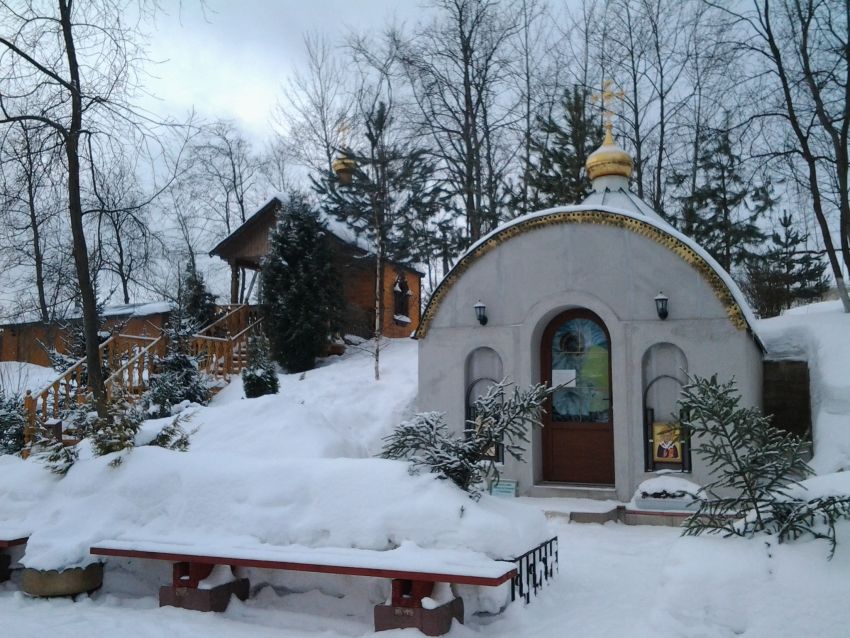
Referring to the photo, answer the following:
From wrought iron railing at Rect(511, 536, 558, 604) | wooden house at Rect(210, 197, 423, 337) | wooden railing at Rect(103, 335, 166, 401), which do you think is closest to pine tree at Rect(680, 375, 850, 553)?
wrought iron railing at Rect(511, 536, 558, 604)

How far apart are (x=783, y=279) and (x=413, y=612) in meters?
18.6

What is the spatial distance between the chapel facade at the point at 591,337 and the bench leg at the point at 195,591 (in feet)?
19.9

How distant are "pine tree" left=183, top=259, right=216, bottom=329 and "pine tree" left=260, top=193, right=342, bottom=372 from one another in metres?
2.19

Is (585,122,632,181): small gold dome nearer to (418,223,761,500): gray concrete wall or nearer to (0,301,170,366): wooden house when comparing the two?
(418,223,761,500): gray concrete wall

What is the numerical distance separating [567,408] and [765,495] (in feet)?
20.0

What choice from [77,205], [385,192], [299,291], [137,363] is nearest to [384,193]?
[385,192]

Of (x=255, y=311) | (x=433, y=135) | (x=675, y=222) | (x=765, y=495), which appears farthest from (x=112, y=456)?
(x=675, y=222)

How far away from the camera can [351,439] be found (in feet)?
34.6

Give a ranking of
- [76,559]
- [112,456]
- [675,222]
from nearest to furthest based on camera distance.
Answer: [76,559] → [112,456] → [675,222]

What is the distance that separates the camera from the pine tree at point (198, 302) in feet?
66.8

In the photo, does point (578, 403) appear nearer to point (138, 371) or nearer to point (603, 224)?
point (603, 224)

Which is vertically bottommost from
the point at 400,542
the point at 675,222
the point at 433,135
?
the point at 400,542

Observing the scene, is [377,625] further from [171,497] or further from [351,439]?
[351,439]

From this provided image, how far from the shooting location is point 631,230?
439 inches
